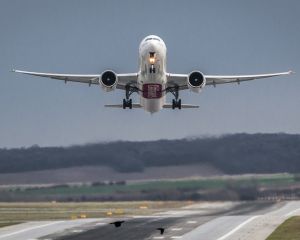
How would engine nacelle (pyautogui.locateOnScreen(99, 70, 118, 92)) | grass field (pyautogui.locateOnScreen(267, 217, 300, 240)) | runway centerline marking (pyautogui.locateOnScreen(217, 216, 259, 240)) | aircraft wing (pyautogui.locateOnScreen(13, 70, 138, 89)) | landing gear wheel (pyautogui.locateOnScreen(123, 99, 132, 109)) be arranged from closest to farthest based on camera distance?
grass field (pyautogui.locateOnScreen(267, 217, 300, 240)) < runway centerline marking (pyautogui.locateOnScreen(217, 216, 259, 240)) < engine nacelle (pyautogui.locateOnScreen(99, 70, 118, 92)) < aircraft wing (pyautogui.locateOnScreen(13, 70, 138, 89)) < landing gear wheel (pyautogui.locateOnScreen(123, 99, 132, 109))

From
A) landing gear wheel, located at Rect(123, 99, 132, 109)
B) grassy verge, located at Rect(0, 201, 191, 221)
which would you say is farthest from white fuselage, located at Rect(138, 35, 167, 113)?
grassy verge, located at Rect(0, 201, 191, 221)

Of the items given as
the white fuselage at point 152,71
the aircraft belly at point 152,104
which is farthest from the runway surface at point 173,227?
the white fuselage at point 152,71

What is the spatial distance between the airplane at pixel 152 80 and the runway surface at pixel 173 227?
10.7m

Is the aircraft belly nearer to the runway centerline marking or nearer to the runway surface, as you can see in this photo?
the runway surface

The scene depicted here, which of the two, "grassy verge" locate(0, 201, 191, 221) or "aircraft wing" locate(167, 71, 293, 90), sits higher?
"aircraft wing" locate(167, 71, 293, 90)

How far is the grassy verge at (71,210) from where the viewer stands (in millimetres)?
108312

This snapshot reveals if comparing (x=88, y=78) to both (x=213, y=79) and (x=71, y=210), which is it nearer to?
(x=213, y=79)

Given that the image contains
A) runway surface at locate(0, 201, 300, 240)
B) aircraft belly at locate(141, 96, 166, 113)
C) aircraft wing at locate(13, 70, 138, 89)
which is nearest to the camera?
runway surface at locate(0, 201, 300, 240)

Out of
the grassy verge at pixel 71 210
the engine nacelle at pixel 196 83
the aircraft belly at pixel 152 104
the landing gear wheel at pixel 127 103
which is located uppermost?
the engine nacelle at pixel 196 83

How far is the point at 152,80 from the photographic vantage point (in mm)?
86688

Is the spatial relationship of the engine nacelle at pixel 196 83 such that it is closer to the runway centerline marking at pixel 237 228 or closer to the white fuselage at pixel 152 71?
the white fuselage at pixel 152 71

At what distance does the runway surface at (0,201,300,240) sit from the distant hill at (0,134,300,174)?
5185mm

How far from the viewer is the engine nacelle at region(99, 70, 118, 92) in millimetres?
87875

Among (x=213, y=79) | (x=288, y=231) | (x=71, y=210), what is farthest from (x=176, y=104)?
(x=71, y=210)
